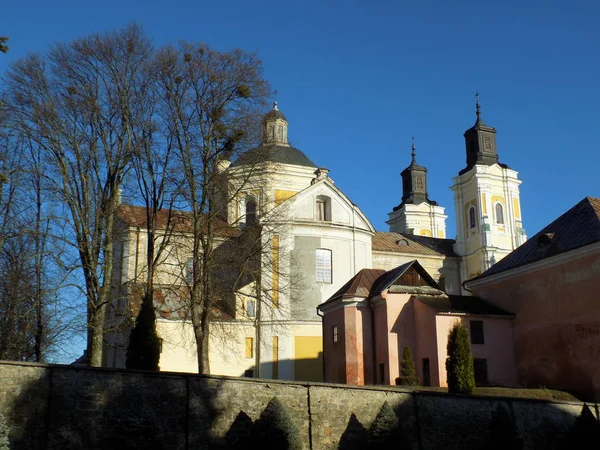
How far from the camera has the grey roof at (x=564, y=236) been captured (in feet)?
85.0

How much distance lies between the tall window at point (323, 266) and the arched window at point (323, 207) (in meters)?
2.03

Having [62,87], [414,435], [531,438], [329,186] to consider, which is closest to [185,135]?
[62,87]

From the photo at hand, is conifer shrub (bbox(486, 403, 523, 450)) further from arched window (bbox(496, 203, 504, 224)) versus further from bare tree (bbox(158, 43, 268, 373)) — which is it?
arched window (bbox(496, 203, 504, 224))

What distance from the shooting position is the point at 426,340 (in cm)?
2705

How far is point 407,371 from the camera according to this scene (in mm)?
25938

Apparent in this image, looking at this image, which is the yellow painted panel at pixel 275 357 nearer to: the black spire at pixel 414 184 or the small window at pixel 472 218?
the small window at pixel 472 218

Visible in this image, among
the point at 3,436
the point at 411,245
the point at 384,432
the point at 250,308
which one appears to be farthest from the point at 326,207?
the point at 3,436

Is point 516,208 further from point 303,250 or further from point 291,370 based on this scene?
point 291,370

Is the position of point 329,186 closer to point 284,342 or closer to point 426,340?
point 284,342

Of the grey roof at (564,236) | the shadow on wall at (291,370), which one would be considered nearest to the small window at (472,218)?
the shadow on wall at (291,370)

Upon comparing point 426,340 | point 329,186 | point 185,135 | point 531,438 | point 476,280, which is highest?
point 329,186

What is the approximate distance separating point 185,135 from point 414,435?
1255 centimetres

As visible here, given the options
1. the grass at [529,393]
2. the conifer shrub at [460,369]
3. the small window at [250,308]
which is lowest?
the grass at [529,393]

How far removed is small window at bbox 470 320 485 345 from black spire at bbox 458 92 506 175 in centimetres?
2990
